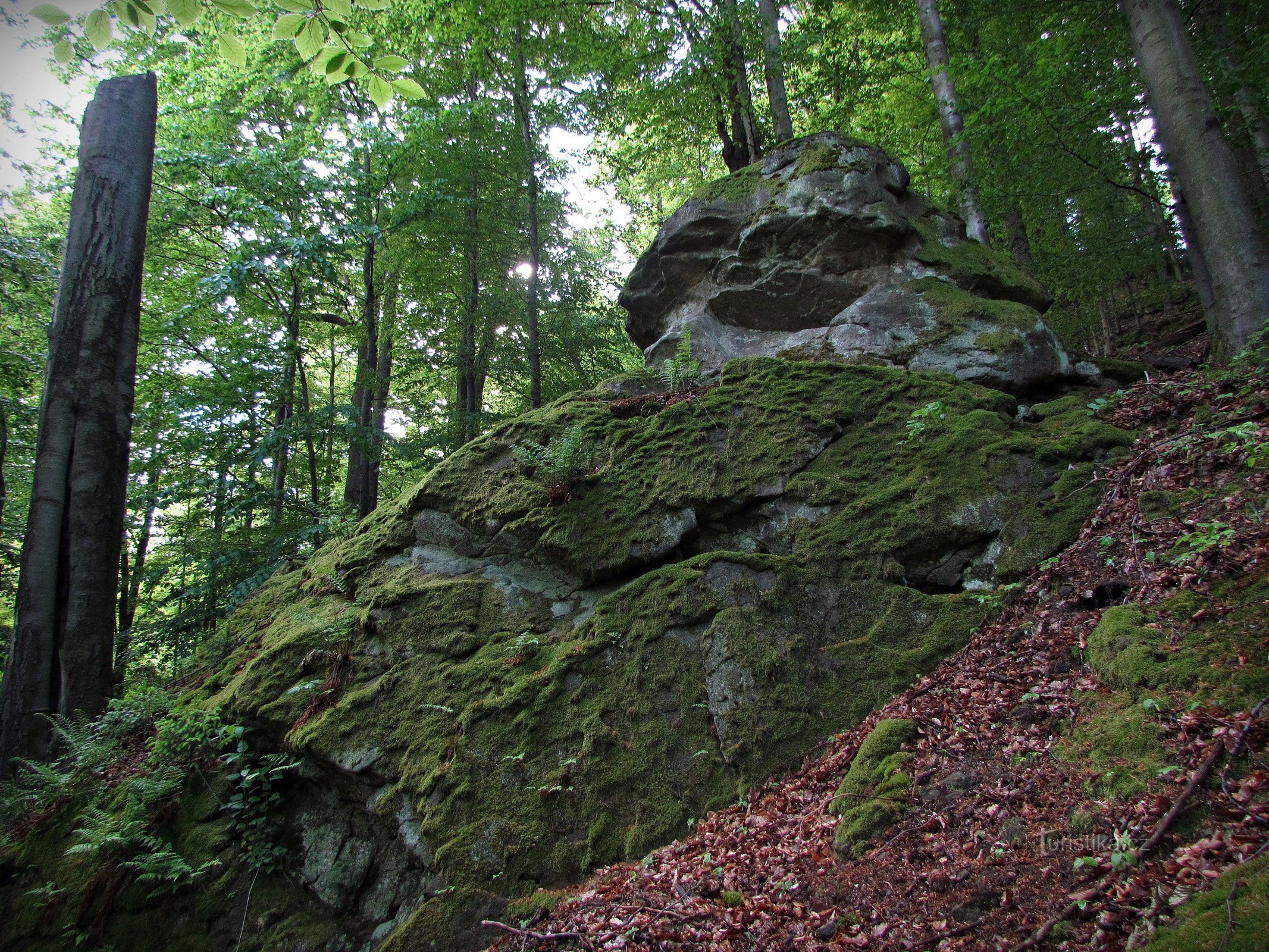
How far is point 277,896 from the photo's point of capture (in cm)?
441

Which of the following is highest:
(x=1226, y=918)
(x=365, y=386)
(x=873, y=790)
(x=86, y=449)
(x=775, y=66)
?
(x=775, y=66)

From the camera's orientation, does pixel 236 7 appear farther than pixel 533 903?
No

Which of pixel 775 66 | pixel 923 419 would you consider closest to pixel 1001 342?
pixel 923 419

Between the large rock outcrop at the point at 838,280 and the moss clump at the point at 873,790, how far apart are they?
4.98 m

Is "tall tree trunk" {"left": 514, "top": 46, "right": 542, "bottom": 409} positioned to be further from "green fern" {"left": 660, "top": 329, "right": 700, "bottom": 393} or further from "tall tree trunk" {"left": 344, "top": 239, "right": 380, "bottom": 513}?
"green fern" {"left": 660, "top": 329, "right": 700, "bottom": 393}

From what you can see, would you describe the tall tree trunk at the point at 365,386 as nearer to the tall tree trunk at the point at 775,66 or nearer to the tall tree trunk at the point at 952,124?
the tall tree trunk at the point at 775,66

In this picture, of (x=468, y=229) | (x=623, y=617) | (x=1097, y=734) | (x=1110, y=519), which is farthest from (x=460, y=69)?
(x=1097, y=734)

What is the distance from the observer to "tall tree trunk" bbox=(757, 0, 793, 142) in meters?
10.2

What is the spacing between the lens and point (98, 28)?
2.14 metres

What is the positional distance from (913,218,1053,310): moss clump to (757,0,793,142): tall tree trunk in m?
3.46

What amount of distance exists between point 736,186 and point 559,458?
616 centimetres

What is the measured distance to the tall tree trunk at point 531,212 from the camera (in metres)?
11.7

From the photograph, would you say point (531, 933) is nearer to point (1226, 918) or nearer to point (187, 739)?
point (1226, 918)

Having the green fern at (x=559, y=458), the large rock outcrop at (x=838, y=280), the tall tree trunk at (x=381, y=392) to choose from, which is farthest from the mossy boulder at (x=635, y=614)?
the tall tree trunk at (x=381, y=392)
